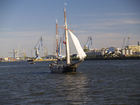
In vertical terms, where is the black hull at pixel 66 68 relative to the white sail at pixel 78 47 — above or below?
below

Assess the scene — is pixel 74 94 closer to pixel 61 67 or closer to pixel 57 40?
pixel 61 67

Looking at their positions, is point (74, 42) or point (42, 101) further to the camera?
point (74, 42)

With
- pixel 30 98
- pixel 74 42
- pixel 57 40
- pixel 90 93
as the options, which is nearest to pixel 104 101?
pixel 90 93

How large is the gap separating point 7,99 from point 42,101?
3749 millimetres

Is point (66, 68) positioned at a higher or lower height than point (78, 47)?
lower

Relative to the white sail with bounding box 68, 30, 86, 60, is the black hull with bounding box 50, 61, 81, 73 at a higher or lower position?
lower

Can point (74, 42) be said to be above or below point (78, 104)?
above

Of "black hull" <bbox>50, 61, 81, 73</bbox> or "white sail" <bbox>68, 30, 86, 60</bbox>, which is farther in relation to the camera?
"black hull" <bbox>50, 61, 81, 73</bbox>

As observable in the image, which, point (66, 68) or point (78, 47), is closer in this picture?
point (78, 47)

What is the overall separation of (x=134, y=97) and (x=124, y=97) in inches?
32.2

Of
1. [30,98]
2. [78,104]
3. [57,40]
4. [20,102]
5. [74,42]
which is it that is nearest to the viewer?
[78,104]

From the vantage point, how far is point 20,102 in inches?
952

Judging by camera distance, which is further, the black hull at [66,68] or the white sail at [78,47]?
the black hull at [66,68]

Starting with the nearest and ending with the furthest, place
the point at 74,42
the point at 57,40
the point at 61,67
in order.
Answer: the point at 74,42 → the point at 61,67 → the point at 57,40
